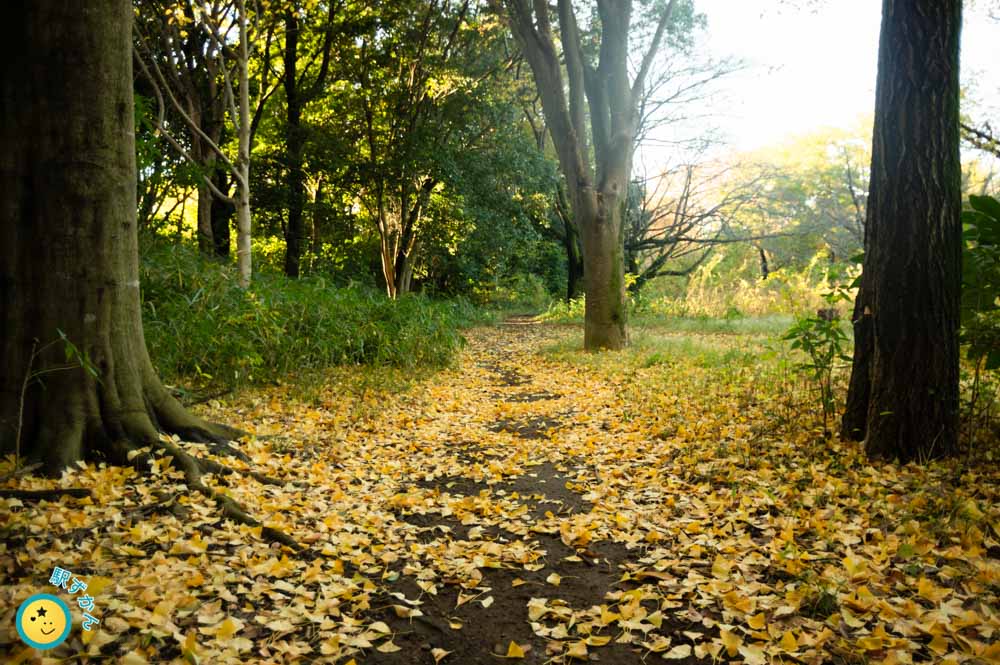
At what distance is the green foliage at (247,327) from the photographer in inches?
210

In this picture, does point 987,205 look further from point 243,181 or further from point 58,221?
point 243,181

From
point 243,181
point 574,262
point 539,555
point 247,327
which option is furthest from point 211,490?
point 574,262

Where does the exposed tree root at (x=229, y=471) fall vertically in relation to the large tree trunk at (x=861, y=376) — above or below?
below

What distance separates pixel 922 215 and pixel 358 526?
365 cm

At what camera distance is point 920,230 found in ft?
11.3

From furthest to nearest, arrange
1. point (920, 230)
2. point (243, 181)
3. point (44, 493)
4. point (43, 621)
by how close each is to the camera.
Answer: point (243, 181), point (920, 230), point (44, 493), point (43, 621)

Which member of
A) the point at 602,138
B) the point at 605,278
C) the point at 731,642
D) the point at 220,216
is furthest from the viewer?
the point at 220,216

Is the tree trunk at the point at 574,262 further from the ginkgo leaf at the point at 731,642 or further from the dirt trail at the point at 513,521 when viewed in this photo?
the ginkgo leaf at the point at 731,642

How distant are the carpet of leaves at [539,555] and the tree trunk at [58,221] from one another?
0.29 meters

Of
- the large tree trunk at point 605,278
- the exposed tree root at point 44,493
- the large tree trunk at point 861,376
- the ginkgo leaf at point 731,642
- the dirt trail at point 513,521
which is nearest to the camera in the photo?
the ginkgo leaf at point 731,642

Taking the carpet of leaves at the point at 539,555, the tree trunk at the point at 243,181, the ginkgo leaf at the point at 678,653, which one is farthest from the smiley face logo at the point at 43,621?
the tree trunk at the point at 243,181

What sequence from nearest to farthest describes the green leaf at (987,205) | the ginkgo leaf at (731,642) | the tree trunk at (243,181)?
1. the ginkgo leaf at (731,642)
2. the green leaf at (987,205)
3. the tree trunk at (243,181)

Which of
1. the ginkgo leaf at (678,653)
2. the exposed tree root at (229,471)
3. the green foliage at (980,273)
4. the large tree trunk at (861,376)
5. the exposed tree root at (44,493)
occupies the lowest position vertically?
the ginkgo leaf at (678,653)

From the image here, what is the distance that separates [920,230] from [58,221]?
4.69 m
